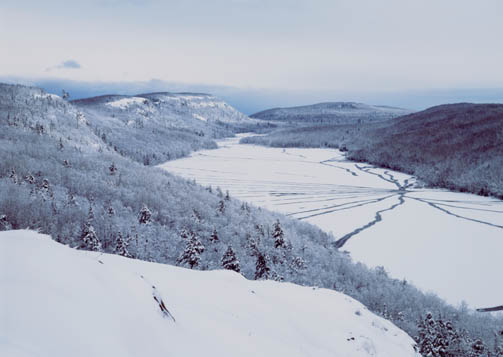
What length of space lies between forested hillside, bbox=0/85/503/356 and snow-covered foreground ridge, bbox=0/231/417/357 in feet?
22.2

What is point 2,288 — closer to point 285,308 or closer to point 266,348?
point 266,348

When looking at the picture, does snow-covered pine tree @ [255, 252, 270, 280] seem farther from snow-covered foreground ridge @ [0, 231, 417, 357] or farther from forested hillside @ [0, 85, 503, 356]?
snow-covered foreground ridge @ [0, 231, 417, 357]

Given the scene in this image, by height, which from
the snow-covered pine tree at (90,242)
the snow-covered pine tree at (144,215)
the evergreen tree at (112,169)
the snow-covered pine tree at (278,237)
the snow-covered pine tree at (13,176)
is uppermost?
the snow-covered pine tree at (13,176)

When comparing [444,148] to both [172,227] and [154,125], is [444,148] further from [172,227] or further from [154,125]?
[154,125]

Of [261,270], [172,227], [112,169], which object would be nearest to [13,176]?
[112,169]

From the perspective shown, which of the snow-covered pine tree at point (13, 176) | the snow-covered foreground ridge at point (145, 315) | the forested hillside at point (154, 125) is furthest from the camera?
the forested hillside at point (154, 125)

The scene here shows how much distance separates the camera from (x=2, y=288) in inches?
146

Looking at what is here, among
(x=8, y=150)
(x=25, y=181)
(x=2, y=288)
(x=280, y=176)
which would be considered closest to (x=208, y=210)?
(x=25, y=181)

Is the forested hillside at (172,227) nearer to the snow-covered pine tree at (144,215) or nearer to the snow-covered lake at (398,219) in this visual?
the snow-covered pine tree at (144,215)

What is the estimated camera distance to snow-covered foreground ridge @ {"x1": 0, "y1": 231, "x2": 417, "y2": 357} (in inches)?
137

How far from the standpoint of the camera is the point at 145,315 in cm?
475

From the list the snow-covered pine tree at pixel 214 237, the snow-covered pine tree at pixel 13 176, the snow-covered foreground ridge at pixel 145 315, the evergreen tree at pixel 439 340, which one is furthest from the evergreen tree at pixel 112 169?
the evergreen tree at pixel 439 340

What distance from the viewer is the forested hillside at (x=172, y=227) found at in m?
15.6

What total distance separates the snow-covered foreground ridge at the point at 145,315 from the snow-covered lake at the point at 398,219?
13837 millimetres
